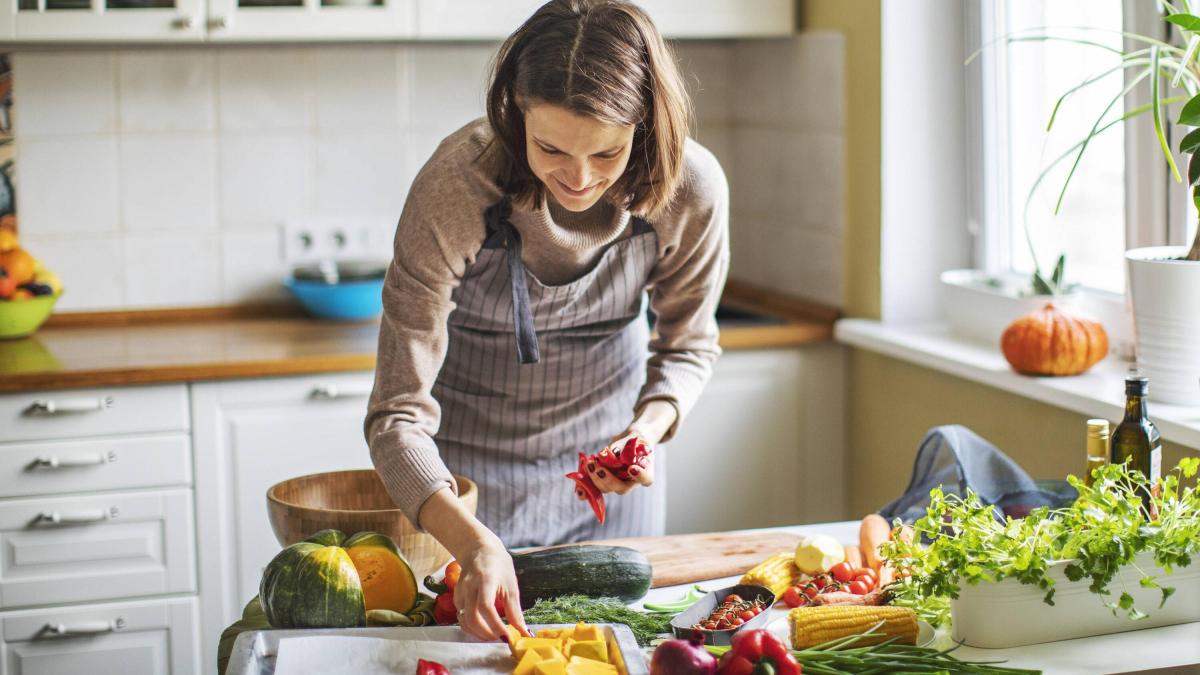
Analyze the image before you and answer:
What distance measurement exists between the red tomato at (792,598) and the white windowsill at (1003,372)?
26.1 inches

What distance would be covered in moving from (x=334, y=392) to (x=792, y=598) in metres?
1.34

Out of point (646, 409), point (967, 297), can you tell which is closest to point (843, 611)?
point (646, 409)

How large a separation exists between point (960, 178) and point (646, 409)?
4.10 ft

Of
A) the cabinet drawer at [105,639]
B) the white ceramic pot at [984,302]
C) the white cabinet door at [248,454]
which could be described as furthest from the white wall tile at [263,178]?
the white ceramic pot at [984,302]

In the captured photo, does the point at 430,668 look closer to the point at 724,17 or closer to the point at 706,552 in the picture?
the point at 706,552

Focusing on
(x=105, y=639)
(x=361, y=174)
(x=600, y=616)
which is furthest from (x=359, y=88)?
(x=600, y=616)

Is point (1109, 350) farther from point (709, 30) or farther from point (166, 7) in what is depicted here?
point (166, 7)

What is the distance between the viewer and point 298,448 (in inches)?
101

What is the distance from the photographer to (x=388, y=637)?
1278mm

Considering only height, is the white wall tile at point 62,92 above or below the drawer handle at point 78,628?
above

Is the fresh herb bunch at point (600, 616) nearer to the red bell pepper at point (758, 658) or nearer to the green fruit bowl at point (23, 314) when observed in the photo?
the red bell pepper at point (758, 658)

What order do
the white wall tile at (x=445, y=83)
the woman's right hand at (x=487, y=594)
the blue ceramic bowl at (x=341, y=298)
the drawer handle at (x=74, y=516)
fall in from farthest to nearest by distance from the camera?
the white wall tile at (x=445, y=83)
the blue ceramic bowl at (x=341, y=298)
the drawer handle at (x=74, y=516)
the woman's right hand at (x=487, y=594)

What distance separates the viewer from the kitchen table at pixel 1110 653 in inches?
50.1

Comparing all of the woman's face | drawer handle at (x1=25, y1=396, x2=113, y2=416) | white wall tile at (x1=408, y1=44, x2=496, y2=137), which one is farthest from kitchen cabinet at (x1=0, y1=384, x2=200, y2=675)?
the woman's face
